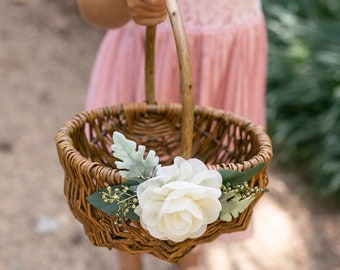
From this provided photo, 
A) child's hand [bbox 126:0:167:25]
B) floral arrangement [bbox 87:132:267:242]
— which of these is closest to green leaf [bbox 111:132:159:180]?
floral arrangement [bbox 87:132:267:242]

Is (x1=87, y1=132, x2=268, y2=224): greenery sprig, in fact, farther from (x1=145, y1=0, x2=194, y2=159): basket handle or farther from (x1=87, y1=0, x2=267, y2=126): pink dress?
(x1=87, y1=0, x2=267, y2=126): pink dress

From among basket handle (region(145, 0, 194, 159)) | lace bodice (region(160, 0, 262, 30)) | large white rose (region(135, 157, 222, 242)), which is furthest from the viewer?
lace bodice (region(160, 0, 262, 30))

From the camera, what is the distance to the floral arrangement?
71 centimetres

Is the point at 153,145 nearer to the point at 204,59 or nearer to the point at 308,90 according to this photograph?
the point at 204,59

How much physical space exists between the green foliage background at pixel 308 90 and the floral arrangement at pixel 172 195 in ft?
4.78

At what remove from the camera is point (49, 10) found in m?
3.77

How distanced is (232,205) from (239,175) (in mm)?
42

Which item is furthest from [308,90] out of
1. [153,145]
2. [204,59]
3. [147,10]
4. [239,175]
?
[239,175]

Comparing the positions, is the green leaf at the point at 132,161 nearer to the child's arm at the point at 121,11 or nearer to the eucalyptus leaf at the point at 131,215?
the eucalyptus leaf at the point at 131,215

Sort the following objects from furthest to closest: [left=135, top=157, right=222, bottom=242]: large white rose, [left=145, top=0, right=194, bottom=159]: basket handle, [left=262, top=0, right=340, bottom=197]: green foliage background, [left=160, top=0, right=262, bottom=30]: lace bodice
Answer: [left=262, top=0, right=340, bottom=197]: green foliage background < [left=160, top=0, right=262, bottom=30]: lace bodice < [left=145, top=0, right=194, bottom=159]: basket handle < [left=135, top=157, right=222, bottom=242]: large white rose

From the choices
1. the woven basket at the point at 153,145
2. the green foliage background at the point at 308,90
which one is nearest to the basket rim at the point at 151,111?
the woven basket at the point at 153,145

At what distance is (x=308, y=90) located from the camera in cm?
235

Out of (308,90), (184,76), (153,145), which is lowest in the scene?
(308,90)

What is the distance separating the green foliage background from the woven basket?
1207mm
